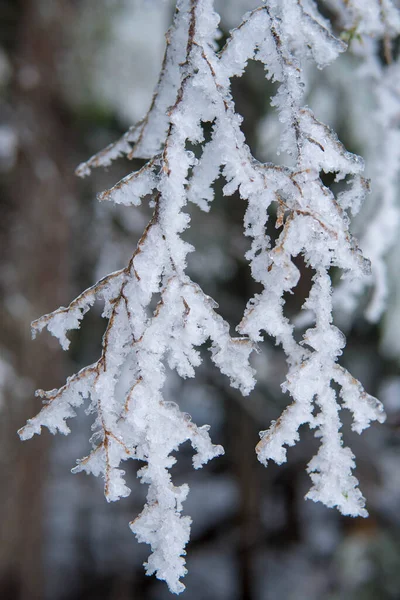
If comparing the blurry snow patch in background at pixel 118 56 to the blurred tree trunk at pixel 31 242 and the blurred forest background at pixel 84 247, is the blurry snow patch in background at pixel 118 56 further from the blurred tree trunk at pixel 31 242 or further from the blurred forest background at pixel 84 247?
the blurred tree trunk at pixel 31 242

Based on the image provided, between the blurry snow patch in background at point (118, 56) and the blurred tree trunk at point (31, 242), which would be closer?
the blurry snow patch in background at point (118, 56)

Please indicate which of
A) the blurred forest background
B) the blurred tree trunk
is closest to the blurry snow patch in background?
the blurred forest background

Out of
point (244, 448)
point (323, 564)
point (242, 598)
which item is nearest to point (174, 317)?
point (244, 448)

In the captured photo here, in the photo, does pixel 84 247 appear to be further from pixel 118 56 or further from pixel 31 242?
pixel 118 56

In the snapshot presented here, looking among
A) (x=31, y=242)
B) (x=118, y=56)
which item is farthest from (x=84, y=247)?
(x=118, y=56)

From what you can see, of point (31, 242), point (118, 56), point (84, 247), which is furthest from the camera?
point (84, 247)

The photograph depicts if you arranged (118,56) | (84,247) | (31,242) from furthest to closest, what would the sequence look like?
(84,247)
(31,242)
(118,56)

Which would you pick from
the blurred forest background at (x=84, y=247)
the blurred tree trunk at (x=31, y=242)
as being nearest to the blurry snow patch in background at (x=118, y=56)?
the blurred forest background at (x=84, y=247)

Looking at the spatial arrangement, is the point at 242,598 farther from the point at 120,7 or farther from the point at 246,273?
the point at 120,7

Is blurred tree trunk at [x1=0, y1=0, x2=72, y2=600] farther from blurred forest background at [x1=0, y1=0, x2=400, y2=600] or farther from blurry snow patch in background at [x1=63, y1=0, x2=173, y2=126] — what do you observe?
A: blurry snow patch in background at [x1=63, y1=0, x2=173, y2=126]
